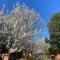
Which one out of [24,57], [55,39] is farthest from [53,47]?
[24,57]

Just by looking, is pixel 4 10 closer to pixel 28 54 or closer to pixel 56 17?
pixel 28 54

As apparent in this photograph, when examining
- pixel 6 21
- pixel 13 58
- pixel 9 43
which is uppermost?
pixel 6 21

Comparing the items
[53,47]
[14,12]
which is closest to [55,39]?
[53,47]

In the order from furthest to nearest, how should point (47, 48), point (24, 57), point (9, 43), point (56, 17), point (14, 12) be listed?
point (56, 17) → point (47, 48) → point (24, 57) → point (14, 12) → point (9, 43)

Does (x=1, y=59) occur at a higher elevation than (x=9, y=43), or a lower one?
lower

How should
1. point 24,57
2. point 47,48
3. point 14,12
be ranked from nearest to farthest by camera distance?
point 14,12
point 24,57
point 47,48

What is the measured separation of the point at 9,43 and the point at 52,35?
9.03 m

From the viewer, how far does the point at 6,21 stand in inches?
811

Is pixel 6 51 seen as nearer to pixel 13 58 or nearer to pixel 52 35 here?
pixel 13 58

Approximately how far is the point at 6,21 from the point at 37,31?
3080 millimetres

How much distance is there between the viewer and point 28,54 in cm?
2211

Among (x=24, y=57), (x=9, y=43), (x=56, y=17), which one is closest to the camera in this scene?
(x=9, y=43)

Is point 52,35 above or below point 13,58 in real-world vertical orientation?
above

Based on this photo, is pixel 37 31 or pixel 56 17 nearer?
pixel 37 31
